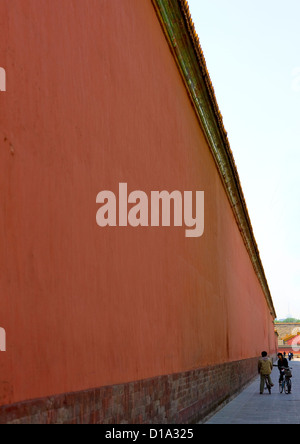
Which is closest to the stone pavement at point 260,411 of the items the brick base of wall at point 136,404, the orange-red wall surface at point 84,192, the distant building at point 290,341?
the brick base of wall at point 136,404

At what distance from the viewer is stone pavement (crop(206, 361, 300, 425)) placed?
12.2m

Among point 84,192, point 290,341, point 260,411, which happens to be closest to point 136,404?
point 84,192

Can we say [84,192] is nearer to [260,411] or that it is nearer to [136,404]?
[136,404]

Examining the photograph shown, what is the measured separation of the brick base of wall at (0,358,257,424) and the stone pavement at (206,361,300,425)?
339mm

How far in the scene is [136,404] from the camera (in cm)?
714

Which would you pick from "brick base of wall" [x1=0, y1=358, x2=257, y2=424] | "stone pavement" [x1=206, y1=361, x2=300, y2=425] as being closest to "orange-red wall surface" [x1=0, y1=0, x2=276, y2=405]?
"brick base of wall" [x1=0, y1=358, x2=257, y2=424]

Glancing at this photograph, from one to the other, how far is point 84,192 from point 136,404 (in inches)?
101

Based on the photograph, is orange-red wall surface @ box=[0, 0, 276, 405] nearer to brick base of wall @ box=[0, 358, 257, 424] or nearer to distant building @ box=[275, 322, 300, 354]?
brick base of wall @ box=[0, 358, 257, 424]

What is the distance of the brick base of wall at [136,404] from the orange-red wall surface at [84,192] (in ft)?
0.31

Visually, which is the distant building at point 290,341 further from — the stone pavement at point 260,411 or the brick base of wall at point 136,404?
the brick base of wall at point 136,404

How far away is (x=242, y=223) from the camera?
80.6 feet

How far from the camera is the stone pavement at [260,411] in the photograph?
12.2 m

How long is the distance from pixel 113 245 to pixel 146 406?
202cm
